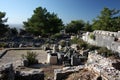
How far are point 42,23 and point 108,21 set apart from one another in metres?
12.0

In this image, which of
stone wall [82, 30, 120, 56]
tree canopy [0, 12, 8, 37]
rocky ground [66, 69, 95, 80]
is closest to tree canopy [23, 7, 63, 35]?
tree canopy [0, 12, 8, 37]

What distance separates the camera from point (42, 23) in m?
45.4

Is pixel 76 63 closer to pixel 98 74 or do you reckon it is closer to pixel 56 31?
pixel 98 74

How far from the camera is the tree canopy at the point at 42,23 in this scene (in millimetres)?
45125

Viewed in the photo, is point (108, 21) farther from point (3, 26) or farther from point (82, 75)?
point (82, 75)

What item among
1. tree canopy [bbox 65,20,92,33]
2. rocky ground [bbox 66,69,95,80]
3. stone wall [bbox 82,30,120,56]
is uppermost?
tree canopy [bbox 65,20,92,33]

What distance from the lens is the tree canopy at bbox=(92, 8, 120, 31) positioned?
131 feet

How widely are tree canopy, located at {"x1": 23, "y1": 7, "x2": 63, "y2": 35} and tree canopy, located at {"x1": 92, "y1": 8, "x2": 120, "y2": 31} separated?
7966 mm

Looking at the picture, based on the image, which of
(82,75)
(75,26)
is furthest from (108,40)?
(75,26)

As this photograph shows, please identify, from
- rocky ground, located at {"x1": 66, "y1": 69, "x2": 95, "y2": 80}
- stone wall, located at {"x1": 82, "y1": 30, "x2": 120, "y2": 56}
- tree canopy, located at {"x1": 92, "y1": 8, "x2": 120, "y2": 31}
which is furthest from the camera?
tree canopy, located at {"x1": 92, "y1": 8, "x2": 120, "y2": 31}

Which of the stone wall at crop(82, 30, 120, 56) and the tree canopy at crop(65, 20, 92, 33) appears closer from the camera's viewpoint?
the stone wall at crop(82, 30, 120, 56)

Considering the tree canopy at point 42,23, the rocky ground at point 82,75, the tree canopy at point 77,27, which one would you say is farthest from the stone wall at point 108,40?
the tree canopy at point 77,27

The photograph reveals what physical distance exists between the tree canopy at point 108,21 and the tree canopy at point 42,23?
7.97 metres

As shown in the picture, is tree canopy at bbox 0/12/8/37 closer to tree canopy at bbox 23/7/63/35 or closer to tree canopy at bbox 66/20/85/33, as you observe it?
tree canopy at bbox 23/7/63/35
